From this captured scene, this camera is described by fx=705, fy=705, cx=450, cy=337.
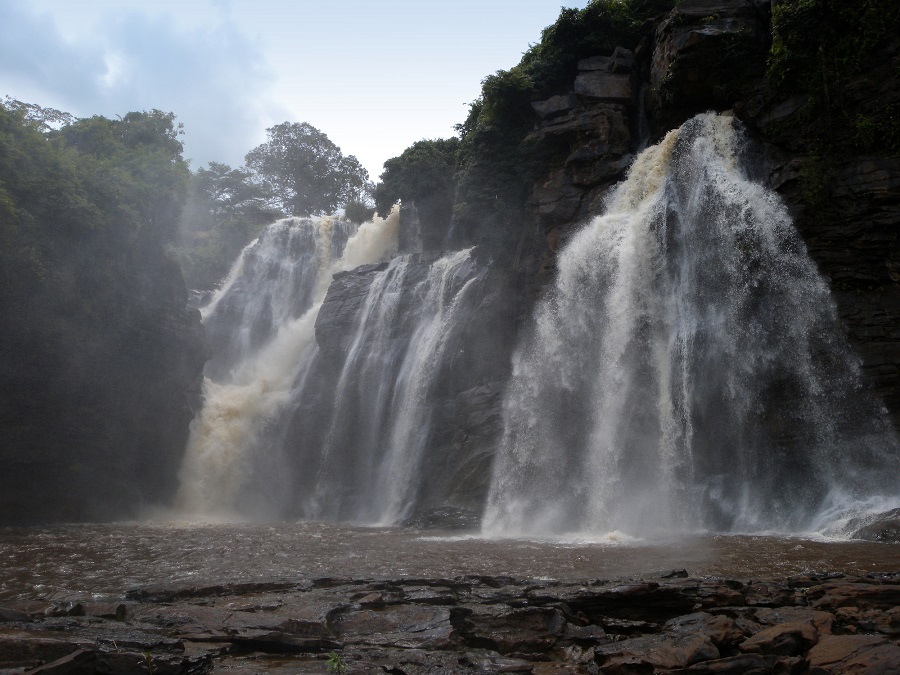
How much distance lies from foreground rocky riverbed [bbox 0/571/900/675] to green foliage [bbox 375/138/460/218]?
26.7 metres

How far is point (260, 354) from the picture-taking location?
118 ft

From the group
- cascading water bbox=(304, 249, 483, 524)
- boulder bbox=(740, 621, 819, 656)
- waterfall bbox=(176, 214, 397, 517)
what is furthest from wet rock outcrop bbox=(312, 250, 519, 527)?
boulder bbox=(740, 621, 819, 656)

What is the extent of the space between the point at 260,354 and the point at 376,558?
24731mm

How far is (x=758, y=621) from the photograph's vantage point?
7121mm

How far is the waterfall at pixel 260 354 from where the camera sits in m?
28.3

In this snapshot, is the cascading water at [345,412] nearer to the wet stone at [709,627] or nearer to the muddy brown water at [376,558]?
the muddy brown water at [376,558]

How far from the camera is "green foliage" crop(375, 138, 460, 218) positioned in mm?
33938

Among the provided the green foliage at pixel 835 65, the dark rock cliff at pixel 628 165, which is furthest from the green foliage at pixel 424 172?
the green foliage at pixel 835 65

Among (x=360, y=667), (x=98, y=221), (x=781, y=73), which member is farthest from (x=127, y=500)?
(x=781, y=73)

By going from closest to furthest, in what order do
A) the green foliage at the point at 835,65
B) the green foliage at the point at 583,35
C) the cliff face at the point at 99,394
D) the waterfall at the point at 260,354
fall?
1. the green foliage at the point at 835,65
2. the cliff face at the point at 99,394
3. the green foliage at the point at 583,35
4. the waterfall at the point at 260,354

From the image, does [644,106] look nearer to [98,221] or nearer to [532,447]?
[532,447]

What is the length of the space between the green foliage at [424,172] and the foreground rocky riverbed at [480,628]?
1050 inches

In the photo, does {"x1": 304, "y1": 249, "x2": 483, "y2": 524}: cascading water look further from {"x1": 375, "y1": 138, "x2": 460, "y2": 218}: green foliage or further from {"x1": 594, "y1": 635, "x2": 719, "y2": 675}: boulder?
{"x1": 594, "y1": 635, "x2": 719, "y2": 675}: boulder

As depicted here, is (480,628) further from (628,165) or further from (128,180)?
(128,180)
